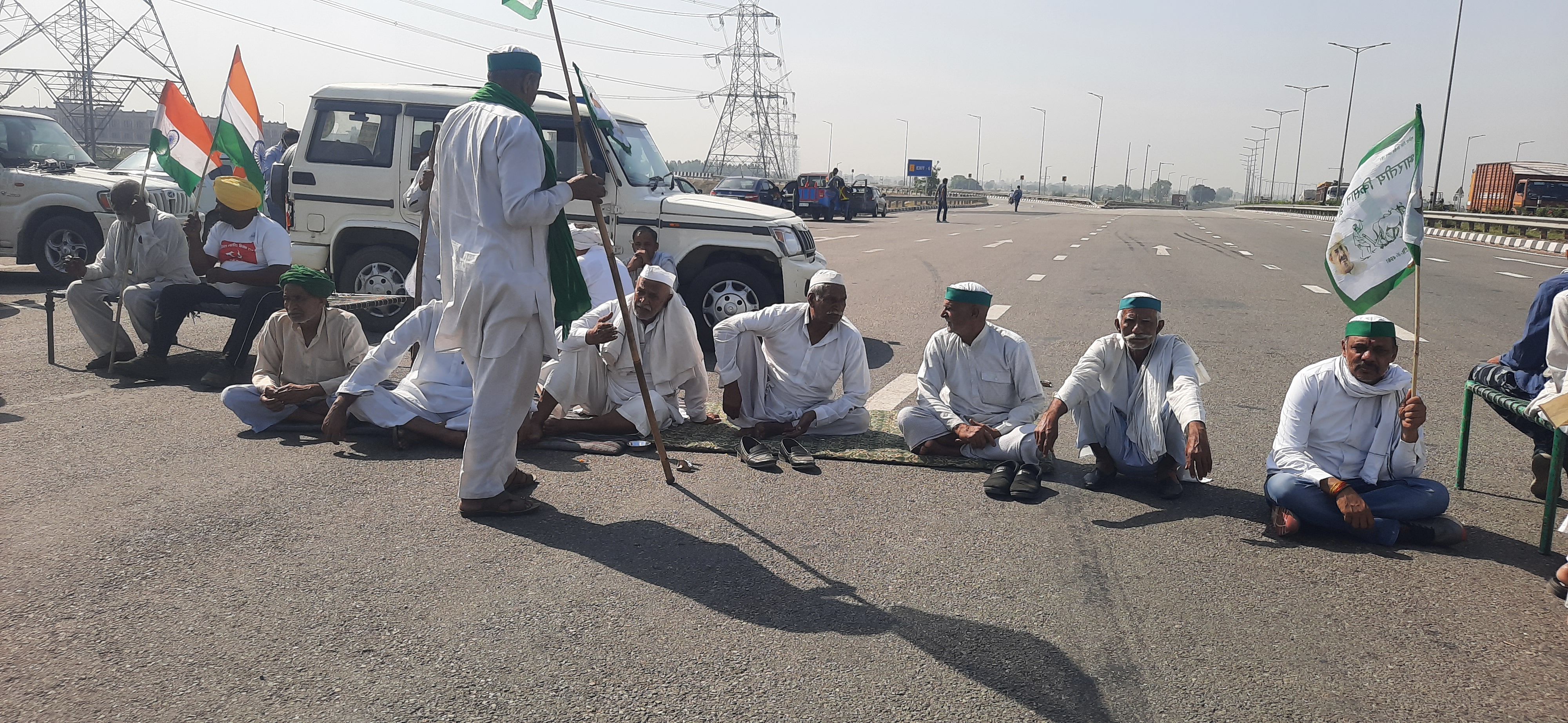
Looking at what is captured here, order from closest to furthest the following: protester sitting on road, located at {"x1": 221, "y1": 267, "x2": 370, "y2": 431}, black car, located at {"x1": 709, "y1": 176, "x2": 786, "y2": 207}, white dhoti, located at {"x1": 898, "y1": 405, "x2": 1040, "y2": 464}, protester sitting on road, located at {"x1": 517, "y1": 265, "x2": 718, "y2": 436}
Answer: white dhoti, located at {"x1": 898, "y1": 405, "x2": 1040, "y2": 464}
protester sitting on road, located at {"x1": 221, "y1": 267, "x2": 370, "y2": 431}
protester sitting on road, located at {"x1": 517, "y1": 265, "x2": 718, "y2": 436}
black car, located at {"x1": 709, "y1": 176, "x2": 786, "y2": 207}

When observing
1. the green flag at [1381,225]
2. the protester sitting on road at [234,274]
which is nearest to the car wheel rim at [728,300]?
the protester sitting on road at [234,274]

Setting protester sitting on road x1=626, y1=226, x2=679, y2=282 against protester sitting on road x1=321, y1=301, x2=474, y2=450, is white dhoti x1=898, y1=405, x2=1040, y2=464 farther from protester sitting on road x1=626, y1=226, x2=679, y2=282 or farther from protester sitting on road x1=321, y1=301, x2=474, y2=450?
protester sitting on road x1=626, y1=226, x2=679, y2=282

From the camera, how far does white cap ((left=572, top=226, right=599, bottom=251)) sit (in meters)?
8.98

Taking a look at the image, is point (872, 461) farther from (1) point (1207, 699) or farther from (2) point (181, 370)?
(2) point (181, 370)

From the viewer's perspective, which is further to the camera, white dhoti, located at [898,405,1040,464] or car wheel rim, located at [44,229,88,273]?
car wheel rim, located at [44,229,88,273]

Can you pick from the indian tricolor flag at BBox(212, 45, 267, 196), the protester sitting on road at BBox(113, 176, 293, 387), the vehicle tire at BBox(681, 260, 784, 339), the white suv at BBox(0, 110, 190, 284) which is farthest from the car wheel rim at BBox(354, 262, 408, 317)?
the white suv at BBox(0, 110, 190, 284)

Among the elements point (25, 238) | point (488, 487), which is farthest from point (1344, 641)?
point (25, 238)

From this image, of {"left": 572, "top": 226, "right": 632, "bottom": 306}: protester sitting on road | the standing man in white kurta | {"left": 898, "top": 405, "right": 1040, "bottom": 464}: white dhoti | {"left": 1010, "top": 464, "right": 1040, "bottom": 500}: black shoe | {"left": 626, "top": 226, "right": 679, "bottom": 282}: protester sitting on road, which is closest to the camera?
the standing man in white kurta

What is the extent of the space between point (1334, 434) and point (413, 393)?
4.74 m

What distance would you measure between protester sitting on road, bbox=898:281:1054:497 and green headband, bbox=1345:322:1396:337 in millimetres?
1620

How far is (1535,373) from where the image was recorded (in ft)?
17.9

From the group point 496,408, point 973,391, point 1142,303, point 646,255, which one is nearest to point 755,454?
point 973,391

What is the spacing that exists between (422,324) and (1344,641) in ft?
15.9

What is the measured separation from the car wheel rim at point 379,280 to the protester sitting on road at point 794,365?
477 cm
